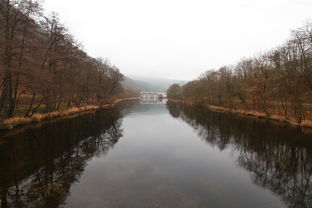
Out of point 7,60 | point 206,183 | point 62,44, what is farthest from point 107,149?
point 62,44

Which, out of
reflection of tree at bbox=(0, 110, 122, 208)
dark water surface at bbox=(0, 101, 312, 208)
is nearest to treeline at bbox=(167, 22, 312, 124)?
dark water surface at bbox=(0, 101, 312, 208)

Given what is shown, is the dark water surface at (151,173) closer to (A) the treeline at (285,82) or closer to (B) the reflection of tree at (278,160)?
(B) the reflection of tree at (278,160)

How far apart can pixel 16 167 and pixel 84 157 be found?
323 cm

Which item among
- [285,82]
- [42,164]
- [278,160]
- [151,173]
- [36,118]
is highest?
[285,82]

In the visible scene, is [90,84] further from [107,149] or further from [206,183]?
[206,183]

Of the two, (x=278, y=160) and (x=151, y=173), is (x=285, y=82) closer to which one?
(x=278, y=160)

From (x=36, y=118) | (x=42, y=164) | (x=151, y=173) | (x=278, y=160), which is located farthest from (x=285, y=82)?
(x=36, y=118)

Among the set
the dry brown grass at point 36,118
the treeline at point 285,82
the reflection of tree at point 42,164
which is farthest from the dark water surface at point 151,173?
the treeline at point 285,82

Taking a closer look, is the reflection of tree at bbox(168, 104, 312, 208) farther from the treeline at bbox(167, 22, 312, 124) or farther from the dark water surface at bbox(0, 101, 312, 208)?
the treeline at bbox(167, 22, 312, 124)

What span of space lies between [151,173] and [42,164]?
5.76 meters

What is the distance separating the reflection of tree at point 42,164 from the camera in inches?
221

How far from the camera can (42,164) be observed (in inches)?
332

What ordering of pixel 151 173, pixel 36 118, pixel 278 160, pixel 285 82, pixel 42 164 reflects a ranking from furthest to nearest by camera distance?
pixel 285 82 → pixel 36 118 → pixel 278 160 → pixel 42 164 → pixel 151 173

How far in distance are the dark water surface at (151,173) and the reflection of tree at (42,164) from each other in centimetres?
3
